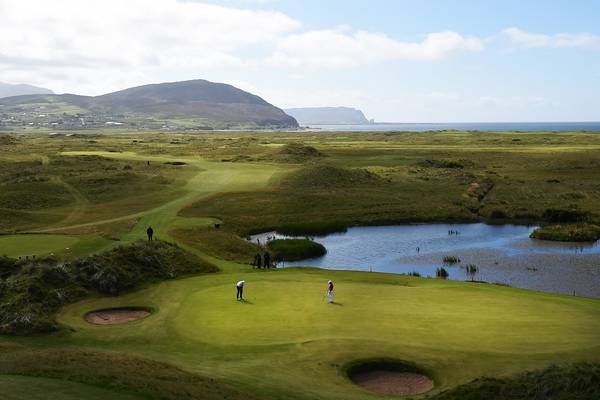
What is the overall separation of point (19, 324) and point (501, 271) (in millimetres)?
42609

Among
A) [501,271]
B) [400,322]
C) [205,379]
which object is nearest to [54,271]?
[205,379]

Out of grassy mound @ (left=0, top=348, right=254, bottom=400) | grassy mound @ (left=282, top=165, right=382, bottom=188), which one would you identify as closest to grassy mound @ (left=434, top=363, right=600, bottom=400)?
grassy mound @ (left=0, top=348, right=254, bottom=400)

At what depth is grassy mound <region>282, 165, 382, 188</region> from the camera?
103500 millimetres

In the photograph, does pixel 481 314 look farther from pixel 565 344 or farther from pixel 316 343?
pixel 316 343

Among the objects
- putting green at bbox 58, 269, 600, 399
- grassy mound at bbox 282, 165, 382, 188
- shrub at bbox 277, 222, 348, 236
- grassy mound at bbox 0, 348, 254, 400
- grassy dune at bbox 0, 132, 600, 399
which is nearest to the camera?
grassy mound at bbox 0, 348, 254, 400

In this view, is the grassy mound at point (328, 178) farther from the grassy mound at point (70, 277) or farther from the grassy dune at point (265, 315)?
the grassy mound at point (70, 277)

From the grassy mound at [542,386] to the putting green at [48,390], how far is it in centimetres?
1349

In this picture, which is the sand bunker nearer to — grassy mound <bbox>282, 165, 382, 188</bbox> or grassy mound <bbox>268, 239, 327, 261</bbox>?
grassy mound <bbox>268, 239, 327, 261</bbox>

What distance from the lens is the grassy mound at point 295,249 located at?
204ft

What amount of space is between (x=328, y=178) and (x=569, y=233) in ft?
158

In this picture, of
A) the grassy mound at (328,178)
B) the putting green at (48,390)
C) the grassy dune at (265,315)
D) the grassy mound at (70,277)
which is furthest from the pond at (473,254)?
the putting green at (48,390)

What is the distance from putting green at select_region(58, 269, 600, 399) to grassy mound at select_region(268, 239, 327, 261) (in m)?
19.7

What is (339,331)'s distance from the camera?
102 ft

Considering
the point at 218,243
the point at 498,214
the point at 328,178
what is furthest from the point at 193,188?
the point at 498,214
